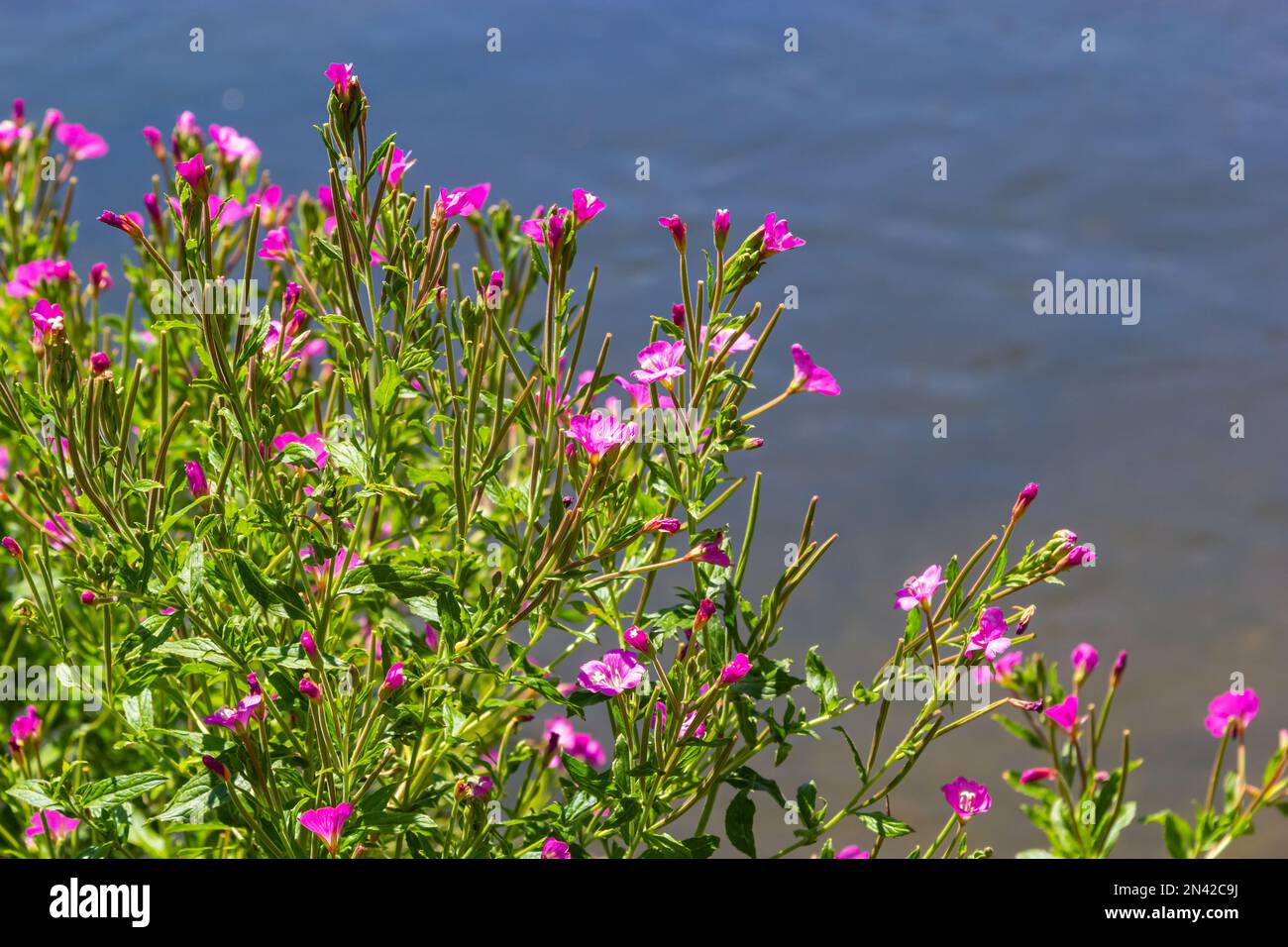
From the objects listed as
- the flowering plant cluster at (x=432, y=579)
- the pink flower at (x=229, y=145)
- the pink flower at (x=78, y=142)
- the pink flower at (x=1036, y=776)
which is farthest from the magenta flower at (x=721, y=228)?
the pink flower at (x=78, y=142)

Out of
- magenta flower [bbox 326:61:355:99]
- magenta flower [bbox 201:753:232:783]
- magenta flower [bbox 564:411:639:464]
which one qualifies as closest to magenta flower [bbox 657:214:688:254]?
magenta flower [bbox 564:411:639:464]

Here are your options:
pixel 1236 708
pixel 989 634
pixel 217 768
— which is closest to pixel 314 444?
pixel 217 768

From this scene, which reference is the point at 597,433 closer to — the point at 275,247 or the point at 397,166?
the point at 397,166

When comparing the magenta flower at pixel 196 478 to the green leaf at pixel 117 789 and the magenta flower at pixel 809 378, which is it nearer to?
the green leaf at pixel 117 789

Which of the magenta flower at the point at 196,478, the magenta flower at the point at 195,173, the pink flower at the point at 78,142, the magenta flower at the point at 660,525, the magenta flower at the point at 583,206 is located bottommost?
the magenta flower at the point at 660,525

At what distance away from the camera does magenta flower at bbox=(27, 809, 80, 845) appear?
1.43 meters

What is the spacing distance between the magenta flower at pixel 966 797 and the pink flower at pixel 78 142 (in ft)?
6.32

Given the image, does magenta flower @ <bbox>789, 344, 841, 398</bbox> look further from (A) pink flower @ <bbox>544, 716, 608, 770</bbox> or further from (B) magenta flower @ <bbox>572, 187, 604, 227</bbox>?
(A) pink flower @ <bbox>544, 716, 608, 770</bbox>

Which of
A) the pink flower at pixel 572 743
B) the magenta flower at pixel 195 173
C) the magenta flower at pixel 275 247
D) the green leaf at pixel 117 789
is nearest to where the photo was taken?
the magenta flower at pixel 195 173

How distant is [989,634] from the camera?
1.24 metres

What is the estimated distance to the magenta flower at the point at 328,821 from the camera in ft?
3.77
